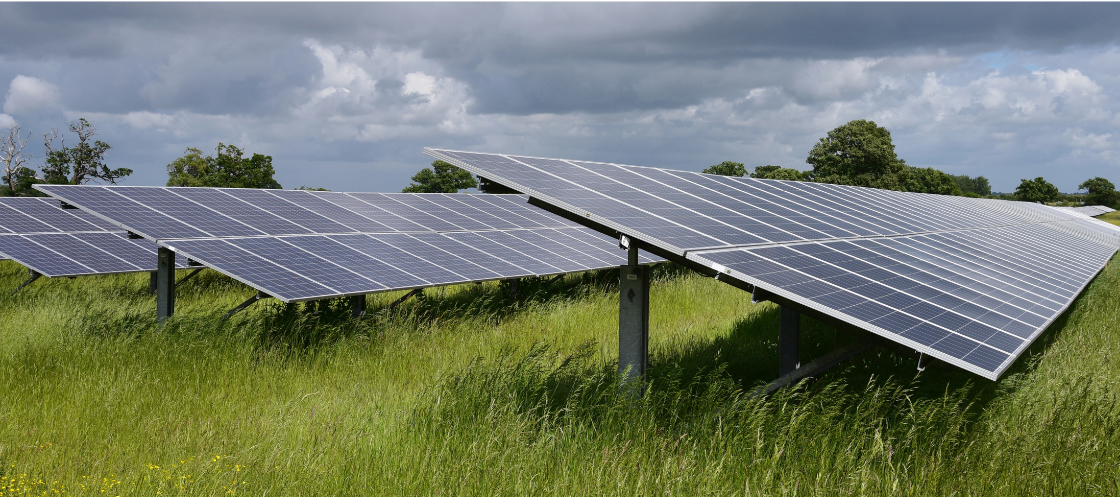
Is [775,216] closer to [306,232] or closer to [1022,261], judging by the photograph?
[1022,261]

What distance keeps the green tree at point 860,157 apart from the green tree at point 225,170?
174 ft

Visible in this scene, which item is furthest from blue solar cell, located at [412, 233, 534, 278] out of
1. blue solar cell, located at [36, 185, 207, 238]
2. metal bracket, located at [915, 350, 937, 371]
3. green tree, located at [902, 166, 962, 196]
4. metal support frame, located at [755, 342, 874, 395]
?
green tree, located at [902, 166, 962, 196]

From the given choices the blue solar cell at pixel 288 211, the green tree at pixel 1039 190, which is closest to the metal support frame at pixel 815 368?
the blue solar cell at pixel 288 211

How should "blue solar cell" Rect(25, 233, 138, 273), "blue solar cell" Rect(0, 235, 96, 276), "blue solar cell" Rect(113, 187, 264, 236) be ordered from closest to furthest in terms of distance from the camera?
"blue solar cell" Rect(113, 187, 264, 236) < "blue solar cell" Rect(0, 235, 96, 276) < "blue solar cell" Rect(25, 233, 138, 273)

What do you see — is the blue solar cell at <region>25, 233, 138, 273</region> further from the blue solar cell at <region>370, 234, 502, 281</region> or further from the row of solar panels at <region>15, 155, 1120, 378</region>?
the blue solar cell at <region>370, 234, 502, 281</region>

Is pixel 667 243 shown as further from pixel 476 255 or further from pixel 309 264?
pixel 476 255

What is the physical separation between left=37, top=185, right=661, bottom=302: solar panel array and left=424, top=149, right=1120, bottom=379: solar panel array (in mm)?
4168

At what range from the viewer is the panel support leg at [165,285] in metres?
11.8

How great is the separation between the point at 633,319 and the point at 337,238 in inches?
376

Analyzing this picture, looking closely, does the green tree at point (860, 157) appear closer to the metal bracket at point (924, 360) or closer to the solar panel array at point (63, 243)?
the solar panel array at point (63, 243)

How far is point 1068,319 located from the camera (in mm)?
14250

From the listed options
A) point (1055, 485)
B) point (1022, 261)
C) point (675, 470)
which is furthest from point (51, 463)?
point (1022, 261)

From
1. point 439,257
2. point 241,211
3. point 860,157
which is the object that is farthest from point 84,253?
point 860,157

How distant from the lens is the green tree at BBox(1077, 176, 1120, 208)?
103250 mm
